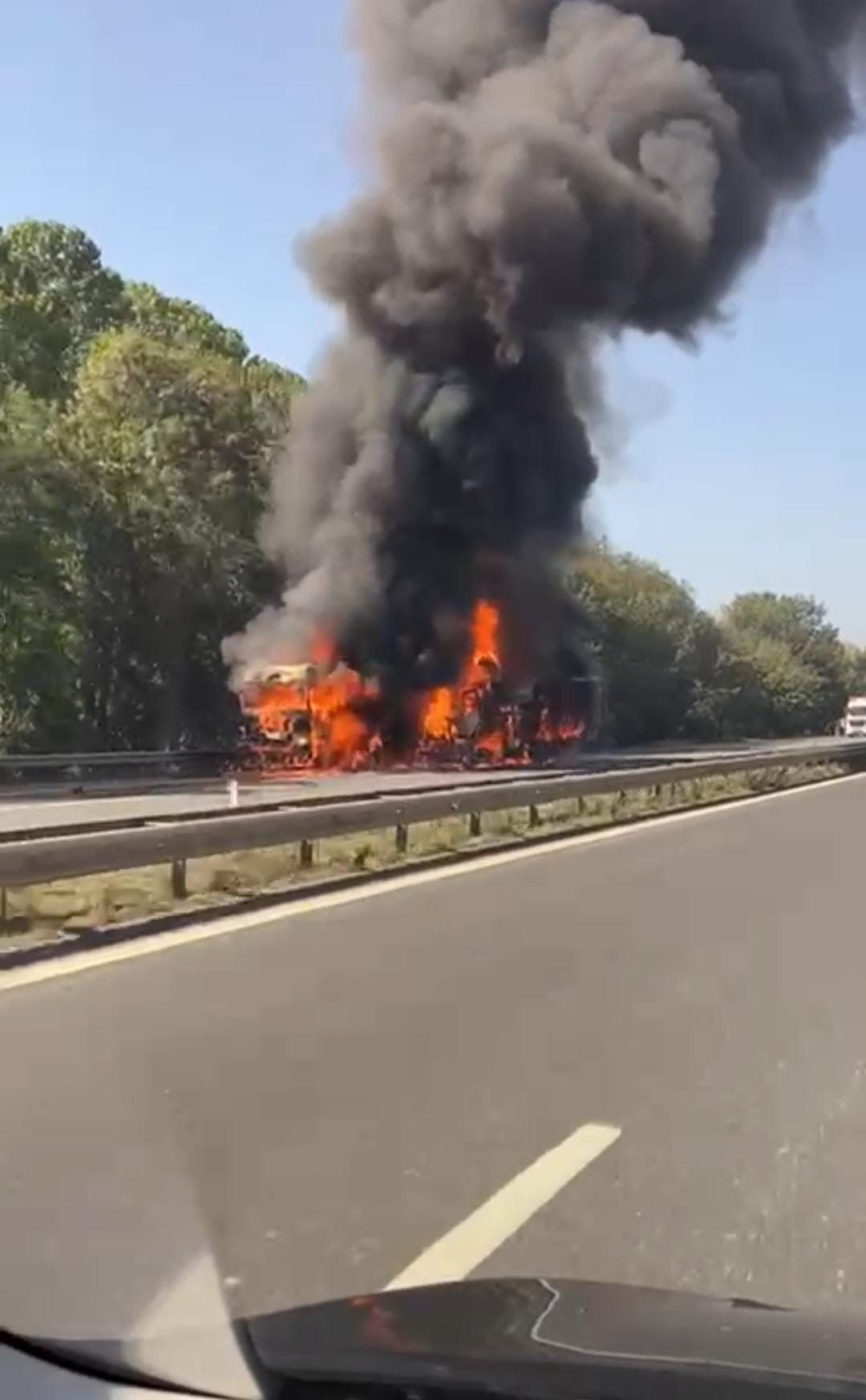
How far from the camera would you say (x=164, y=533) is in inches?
1593

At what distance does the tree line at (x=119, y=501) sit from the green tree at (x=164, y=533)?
0.14ft

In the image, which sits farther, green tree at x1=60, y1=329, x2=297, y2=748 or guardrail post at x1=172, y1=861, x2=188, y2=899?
green tree at x1=60, y1=329, x2=297, y2=748

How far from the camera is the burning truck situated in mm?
36500

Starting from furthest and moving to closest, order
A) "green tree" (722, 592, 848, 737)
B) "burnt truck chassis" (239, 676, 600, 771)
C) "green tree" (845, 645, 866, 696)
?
"green tree" (845, 645, 866, 696) < "green tree" (722, 592, 848, 737) < "burnt truck chassis" (239, 676, 600, 771)

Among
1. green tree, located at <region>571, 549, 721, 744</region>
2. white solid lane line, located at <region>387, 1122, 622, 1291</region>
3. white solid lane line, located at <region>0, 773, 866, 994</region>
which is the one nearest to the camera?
white solid lane line, located at <region>387, 1122, 622, 1291</region>

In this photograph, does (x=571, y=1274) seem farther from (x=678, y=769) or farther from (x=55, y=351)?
(x=55, y=351)

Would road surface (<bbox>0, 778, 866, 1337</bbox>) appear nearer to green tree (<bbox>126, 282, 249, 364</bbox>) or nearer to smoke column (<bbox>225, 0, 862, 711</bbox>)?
smoke column (<bbox>225, 0, 862, 711</bbox>)

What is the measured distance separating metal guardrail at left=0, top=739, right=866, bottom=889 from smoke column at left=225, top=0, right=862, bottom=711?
13006 millimetres

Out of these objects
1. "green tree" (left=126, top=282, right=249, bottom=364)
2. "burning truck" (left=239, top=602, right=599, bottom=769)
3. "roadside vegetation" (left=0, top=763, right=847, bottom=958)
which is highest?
"green tree" (left=126, top=282, right=249, bottom=364)

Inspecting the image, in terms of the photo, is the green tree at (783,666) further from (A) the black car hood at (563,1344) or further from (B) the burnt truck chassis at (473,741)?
(A) the black car hood at (563,1344)

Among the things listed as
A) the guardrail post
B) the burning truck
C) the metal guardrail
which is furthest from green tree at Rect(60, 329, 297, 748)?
the guardrail post

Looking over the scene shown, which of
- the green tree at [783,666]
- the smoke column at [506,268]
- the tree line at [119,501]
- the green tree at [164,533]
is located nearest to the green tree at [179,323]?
the tree line at [119,501]

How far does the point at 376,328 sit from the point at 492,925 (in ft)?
87.4

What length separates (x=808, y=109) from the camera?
33000mm
